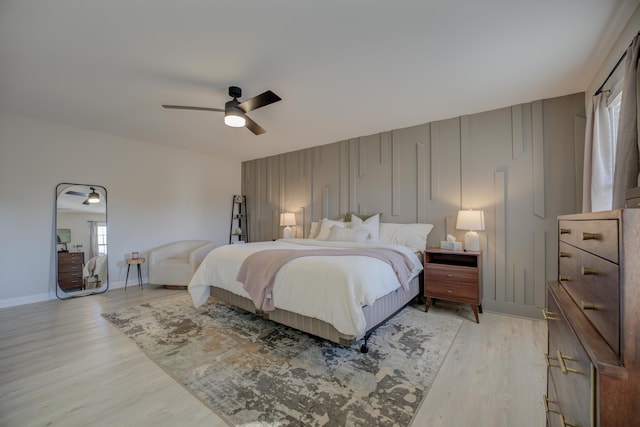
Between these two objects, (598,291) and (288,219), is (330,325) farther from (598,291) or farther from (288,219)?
(288,219)

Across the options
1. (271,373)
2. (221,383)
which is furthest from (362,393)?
(221,383)

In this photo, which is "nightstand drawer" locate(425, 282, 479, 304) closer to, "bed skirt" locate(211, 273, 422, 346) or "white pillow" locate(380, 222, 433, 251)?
"bed skirt" locate(211, 273, 422, 346)

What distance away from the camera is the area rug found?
1587 mm

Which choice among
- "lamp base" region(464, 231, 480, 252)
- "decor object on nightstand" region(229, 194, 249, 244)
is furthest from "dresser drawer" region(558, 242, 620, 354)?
"decor object on nightstand" region(229, 194, 249, 244)

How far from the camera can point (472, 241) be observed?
3.18m

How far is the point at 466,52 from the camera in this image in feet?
7.23

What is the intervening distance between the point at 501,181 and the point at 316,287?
8.91ft

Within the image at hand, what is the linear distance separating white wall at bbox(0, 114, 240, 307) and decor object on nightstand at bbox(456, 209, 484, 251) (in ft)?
15.8

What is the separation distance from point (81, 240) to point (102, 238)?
25cm

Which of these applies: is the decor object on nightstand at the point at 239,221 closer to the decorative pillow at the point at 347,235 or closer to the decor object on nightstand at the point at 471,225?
the decorative pillow at the point at 347,235

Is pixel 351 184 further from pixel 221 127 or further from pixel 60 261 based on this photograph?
pixel 60 261

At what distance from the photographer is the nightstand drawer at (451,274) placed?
9.53 ft

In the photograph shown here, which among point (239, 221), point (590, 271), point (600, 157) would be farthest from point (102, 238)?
point (600, 157)

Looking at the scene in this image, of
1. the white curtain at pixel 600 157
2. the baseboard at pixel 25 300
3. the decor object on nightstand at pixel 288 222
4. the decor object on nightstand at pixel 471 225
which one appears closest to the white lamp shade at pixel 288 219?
the decor object on nightstand at pixel 288 222
